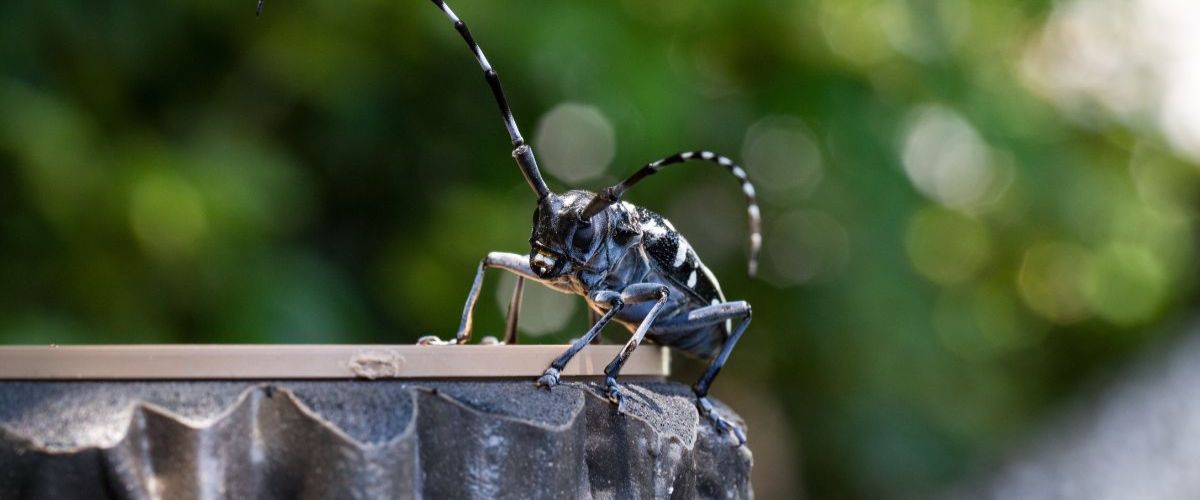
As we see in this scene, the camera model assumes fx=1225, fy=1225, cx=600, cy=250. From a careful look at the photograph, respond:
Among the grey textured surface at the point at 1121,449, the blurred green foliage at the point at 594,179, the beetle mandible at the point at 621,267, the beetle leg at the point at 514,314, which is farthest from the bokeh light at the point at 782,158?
the beetle leg at the point at 514,314

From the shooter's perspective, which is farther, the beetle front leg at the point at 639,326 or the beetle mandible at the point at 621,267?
the beetle mandible at the point at 621,267

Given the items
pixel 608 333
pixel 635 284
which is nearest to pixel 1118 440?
pixel 608 333

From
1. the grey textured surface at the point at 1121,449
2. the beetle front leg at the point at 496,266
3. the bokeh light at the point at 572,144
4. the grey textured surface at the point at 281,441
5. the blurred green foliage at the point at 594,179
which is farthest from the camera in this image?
the grey textured surface at the point at 1121,449

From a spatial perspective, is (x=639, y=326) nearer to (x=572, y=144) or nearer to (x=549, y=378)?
(x=549, y=378)

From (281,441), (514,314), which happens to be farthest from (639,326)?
(281,441)

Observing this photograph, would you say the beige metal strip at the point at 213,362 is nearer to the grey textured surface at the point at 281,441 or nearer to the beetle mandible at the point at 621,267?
the grey textured surface at the point at 281,441

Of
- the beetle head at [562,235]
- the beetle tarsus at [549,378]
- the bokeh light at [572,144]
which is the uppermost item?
the beetle head at [562,235]

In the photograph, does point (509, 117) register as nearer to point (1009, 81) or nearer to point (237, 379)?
point (237, 379)

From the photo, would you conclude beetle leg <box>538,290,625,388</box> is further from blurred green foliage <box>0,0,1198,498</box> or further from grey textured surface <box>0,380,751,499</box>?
blurred green foliage <box>0,0,1198,498</box>
